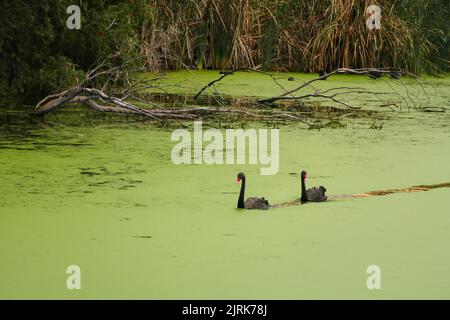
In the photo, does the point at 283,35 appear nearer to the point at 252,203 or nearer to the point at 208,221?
the point at 252,203

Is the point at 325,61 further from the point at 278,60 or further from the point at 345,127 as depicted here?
the point at 345,127

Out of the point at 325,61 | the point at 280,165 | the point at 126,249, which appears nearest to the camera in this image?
the point at 126,249

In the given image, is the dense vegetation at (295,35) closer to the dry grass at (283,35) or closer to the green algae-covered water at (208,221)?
the dry grass at (283,35)

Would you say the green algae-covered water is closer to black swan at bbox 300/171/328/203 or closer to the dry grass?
black swan at bbox 300/171/328/203

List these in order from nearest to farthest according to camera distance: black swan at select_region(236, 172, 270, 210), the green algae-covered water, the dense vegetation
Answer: the green algae-covered water → black swan at select_region(236, 172, 270, 210) → the dense vegetation

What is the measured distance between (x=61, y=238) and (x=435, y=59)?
779 cm

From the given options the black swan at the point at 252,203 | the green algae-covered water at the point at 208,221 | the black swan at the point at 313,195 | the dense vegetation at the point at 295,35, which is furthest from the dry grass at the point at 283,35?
the black swan at the point at 252,203

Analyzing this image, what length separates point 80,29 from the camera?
325 inches

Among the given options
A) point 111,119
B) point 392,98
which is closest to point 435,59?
point 392,98

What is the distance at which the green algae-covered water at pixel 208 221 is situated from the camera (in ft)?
12.0

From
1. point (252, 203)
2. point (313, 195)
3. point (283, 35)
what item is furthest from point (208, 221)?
point (283, 35)

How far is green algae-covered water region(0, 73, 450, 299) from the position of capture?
144 inches

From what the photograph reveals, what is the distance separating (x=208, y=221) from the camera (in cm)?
454

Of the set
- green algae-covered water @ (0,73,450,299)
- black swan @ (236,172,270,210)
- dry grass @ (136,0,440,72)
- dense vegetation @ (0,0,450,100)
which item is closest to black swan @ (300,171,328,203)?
green algae-covered water @ (0,73,450,299)
